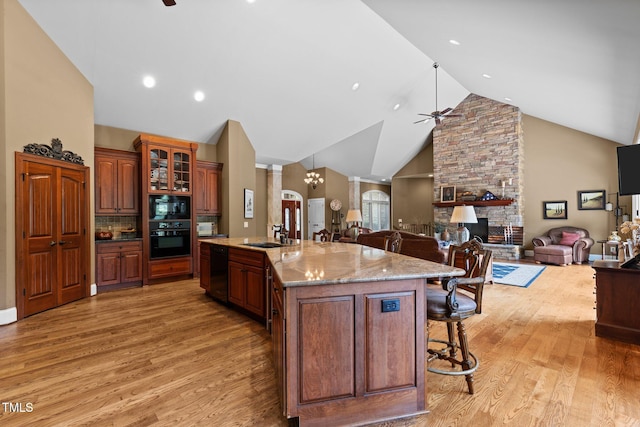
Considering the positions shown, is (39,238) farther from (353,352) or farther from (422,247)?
(422,247)

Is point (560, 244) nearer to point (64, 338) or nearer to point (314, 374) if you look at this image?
point (314, 374)

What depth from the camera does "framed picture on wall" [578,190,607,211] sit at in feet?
24.8

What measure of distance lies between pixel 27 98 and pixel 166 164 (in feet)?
6.69

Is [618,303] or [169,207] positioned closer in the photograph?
[618,303]

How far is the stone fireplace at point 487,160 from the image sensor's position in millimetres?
8328

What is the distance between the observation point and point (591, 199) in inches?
303

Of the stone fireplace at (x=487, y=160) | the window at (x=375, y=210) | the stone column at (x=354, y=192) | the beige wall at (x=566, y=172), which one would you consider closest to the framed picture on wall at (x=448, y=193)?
the stone fireplace at (x=487, y=160)

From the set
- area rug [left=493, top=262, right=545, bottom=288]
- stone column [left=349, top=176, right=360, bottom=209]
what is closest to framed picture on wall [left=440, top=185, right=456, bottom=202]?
area rug [left=493, top=262, right=545, bottom=288]

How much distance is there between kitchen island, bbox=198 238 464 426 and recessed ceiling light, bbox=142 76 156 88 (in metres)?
4.50

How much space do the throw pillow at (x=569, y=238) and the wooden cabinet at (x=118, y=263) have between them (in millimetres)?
9437

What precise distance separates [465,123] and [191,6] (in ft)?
27.0

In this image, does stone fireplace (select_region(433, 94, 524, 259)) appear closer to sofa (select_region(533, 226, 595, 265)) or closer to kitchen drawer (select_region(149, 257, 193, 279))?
sofa (select_region(533, 226, 595, 265))

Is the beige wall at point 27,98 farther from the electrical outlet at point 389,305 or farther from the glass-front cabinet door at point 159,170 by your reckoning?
the electrical outlet at point 389,305

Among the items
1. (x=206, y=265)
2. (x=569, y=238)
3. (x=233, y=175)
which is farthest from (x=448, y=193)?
(x=206, y=265)
